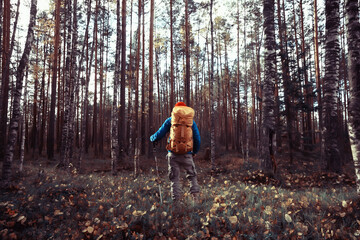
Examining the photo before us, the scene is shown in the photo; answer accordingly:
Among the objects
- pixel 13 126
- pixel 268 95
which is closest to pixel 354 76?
pixel 268 95

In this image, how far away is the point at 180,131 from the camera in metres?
4.36

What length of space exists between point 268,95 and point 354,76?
3.96 meters

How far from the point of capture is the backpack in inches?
171

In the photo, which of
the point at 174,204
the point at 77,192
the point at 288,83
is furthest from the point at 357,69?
the point at 288,83

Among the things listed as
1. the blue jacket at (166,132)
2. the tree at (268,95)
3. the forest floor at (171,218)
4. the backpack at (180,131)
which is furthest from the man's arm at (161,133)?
the tree at (268,95)

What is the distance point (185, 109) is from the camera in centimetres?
439

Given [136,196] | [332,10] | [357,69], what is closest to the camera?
[357,69]

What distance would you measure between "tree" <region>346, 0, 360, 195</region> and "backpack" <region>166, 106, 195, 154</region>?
3.17 meters

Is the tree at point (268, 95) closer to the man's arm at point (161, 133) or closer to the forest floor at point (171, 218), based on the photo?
the forest floor at point (171, 218)

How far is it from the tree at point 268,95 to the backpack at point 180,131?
15.1ft

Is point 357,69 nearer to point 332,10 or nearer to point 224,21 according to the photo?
point 332,10

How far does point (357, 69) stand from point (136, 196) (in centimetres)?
550

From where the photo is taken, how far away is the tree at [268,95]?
7707 millimetres

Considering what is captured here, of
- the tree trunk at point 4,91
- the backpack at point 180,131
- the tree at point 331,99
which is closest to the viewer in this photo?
the backpack at point 180,131
